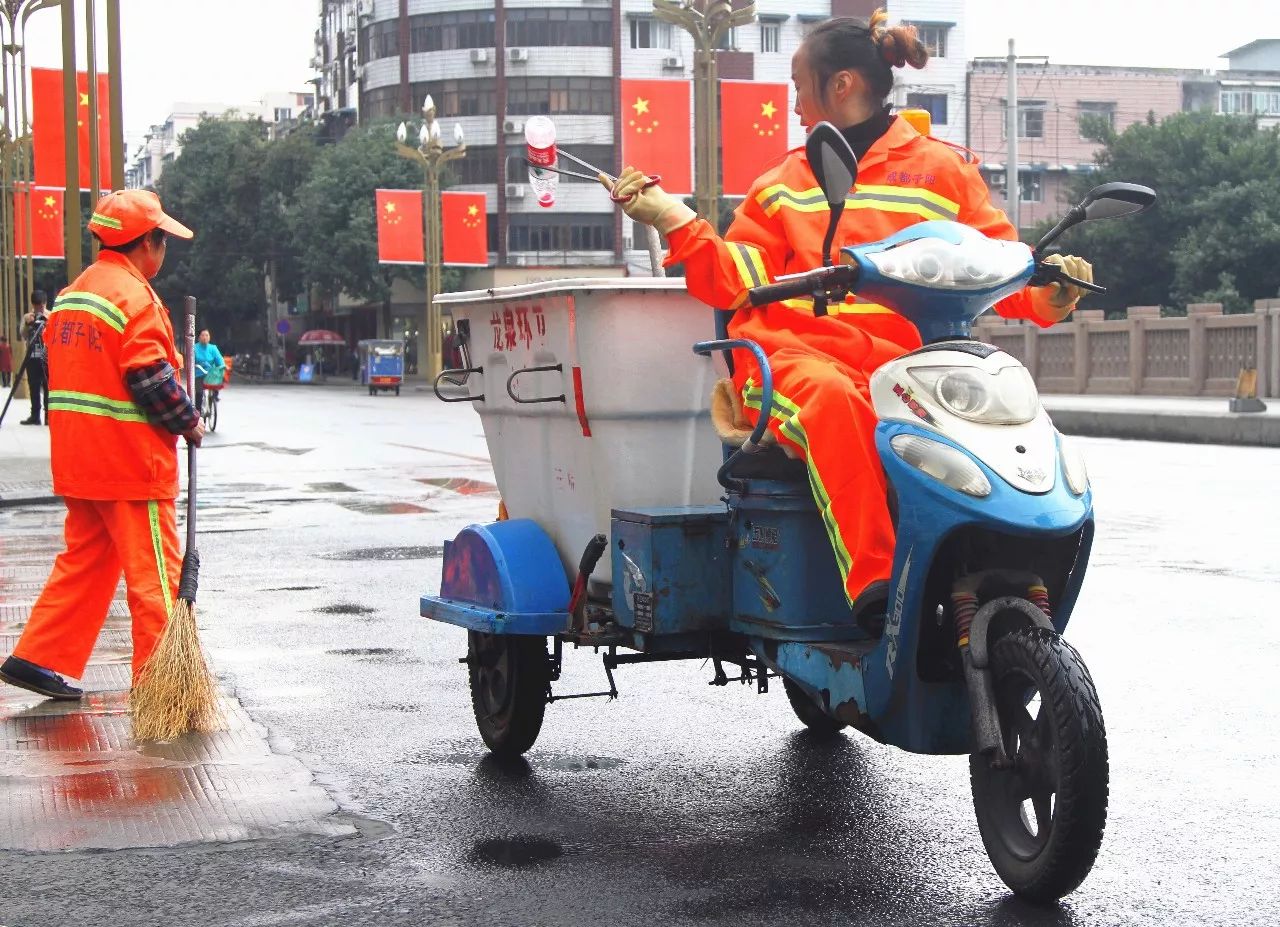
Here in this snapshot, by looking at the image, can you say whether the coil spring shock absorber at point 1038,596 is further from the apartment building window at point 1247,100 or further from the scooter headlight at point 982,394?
the apartment building window at point 1247,100

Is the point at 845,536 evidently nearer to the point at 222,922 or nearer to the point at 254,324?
the point at 222,922

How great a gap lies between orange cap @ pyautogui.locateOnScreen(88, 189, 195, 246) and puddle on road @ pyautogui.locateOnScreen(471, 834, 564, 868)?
253 centimetres

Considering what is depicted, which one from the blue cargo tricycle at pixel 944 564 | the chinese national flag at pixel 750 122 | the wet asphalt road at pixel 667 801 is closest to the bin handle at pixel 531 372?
the blue cargo tricycle at pixel 944 564

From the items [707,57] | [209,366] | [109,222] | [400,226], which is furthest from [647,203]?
[400,226]

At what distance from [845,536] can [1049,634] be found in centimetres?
57

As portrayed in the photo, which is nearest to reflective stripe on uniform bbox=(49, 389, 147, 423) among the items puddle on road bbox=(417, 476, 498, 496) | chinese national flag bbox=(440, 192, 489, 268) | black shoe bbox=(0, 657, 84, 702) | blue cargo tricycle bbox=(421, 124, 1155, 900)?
black shoe bbox=(0, 657, 84, 702)

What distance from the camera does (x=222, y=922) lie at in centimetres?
381

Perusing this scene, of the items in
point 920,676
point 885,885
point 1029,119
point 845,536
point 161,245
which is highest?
point 1029,119

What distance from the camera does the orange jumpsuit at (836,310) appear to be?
4137 mm

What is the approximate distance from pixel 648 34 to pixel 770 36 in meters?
5.46

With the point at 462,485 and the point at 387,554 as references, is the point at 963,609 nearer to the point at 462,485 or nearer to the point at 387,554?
the point at 387,554

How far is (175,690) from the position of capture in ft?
18.7

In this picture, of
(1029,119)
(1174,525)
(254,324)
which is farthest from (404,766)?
(254,324)

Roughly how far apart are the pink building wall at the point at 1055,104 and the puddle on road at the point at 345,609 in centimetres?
6675
